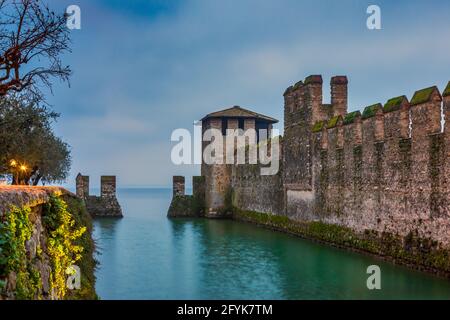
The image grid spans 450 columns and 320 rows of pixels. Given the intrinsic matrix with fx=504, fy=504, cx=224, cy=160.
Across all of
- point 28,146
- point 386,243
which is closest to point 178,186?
point 28,146

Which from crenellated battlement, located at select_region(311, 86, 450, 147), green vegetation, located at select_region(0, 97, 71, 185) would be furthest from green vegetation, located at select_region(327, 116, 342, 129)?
green vegetation, located at select_region(0, 97, 71, 185)

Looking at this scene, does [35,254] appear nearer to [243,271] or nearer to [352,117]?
[243,271]

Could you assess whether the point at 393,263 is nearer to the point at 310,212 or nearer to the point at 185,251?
the point at 310,212

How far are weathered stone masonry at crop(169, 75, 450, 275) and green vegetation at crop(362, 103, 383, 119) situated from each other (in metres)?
0.03

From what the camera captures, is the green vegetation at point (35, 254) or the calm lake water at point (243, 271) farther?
the calm lake water at point (243, 271)

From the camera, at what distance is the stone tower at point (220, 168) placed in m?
34.4

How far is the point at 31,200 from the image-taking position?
678 centimetres

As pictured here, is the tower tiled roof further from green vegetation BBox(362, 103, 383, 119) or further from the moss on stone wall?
green vegetation BBox(362, 103, 383, 119)

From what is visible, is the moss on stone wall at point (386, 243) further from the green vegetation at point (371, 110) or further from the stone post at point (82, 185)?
the stone post at point (82, 185)

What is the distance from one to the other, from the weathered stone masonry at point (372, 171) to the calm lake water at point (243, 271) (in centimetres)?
89

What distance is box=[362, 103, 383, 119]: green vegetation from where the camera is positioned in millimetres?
15516

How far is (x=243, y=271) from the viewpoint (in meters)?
15.2

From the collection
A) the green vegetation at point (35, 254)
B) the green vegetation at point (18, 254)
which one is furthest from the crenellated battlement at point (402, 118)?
the green vegetation at point (18, 254)

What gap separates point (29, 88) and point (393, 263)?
1065 cm
